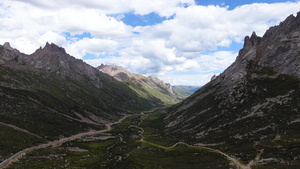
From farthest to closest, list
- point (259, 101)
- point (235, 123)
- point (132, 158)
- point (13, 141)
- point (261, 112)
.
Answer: point (259, 101) < point (235, 123) < point (261, 112) < point (13, 141) < point (132, 158)

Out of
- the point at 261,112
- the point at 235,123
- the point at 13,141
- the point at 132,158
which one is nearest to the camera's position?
the point at 132,158

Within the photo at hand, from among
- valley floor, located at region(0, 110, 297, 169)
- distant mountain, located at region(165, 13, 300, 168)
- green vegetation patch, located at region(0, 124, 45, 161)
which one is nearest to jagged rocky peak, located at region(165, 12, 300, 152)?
distant mountain, located at region(165, 13, 300, 168)

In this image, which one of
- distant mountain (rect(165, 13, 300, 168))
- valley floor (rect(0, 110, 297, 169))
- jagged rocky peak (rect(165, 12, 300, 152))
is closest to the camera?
distant mountain (rect(165, 13, 300, 168))

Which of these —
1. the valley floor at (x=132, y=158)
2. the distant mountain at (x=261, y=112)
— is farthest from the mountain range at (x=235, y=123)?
the valley floor at (x=132, y=158)

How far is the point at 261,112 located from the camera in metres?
122

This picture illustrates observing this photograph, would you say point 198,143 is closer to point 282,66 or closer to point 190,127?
point 190,127

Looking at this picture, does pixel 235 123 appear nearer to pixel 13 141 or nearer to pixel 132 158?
pixel 132 158

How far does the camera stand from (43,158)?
101m

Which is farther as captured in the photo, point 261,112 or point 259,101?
point 259,101

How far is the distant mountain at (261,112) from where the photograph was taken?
8038 centimetres

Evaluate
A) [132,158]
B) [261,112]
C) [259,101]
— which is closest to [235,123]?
[261,112]

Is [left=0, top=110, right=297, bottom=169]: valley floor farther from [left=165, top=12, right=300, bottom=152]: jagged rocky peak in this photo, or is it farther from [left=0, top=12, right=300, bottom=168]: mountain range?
[left=165, top=12, right=300, bottom=152]: jagged rocky peak

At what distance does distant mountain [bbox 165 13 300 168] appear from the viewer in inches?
3164

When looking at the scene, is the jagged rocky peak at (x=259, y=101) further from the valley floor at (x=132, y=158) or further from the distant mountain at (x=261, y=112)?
the valley floor at (x=132, y=158)
